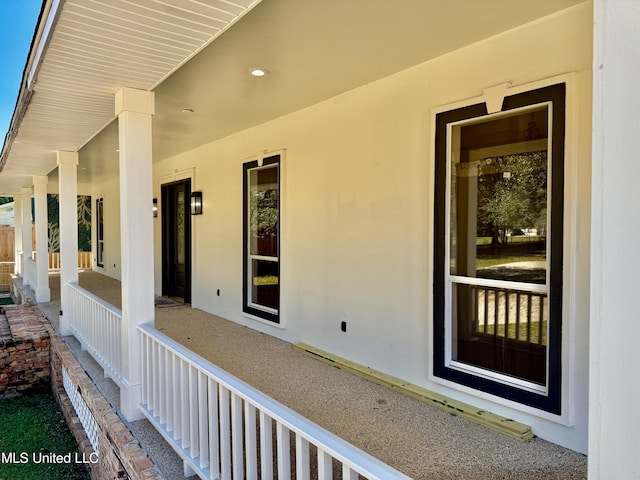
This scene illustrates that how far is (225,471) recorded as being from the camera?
225 centimetres

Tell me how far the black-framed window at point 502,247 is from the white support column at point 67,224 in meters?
4.98

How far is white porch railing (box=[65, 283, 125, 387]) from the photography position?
378 cm

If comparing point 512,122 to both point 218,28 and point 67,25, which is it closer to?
point 218,28

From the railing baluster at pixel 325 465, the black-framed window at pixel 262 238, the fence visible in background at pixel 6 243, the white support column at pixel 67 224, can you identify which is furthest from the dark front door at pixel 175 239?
the fence visible in background at pixel 6 243

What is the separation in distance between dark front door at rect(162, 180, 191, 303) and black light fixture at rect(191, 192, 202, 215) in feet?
2.34

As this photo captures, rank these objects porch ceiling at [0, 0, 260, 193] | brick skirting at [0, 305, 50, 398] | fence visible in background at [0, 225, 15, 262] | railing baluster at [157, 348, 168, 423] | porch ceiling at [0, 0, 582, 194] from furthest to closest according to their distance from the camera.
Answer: fence visible in background at [0, 225, 15, 262]
brick skirting at [0, 305, 50, 398]
railing baluster at [157, 348, 168, 423]
porch ceiling at [0, 0, 582, 194]
porch ceiling at [0, 0, 260, 193]

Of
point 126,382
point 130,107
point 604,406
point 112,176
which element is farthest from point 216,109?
point 112,176

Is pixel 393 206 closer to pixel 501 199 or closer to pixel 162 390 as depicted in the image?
pixel 501 199

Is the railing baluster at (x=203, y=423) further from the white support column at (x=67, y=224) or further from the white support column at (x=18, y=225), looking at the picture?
the white support column at (x=18, y=225)

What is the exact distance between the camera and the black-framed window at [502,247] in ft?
9.43

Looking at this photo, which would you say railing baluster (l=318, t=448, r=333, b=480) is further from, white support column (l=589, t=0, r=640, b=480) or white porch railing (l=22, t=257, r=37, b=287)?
white porch railing (l=22, t=257, r=37, b=287)

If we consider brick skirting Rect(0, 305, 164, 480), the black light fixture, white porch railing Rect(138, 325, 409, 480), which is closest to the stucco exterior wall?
the black light fixture

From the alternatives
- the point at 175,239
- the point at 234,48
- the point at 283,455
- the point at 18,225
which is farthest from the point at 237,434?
the point at 18,225

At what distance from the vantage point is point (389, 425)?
311 cm
